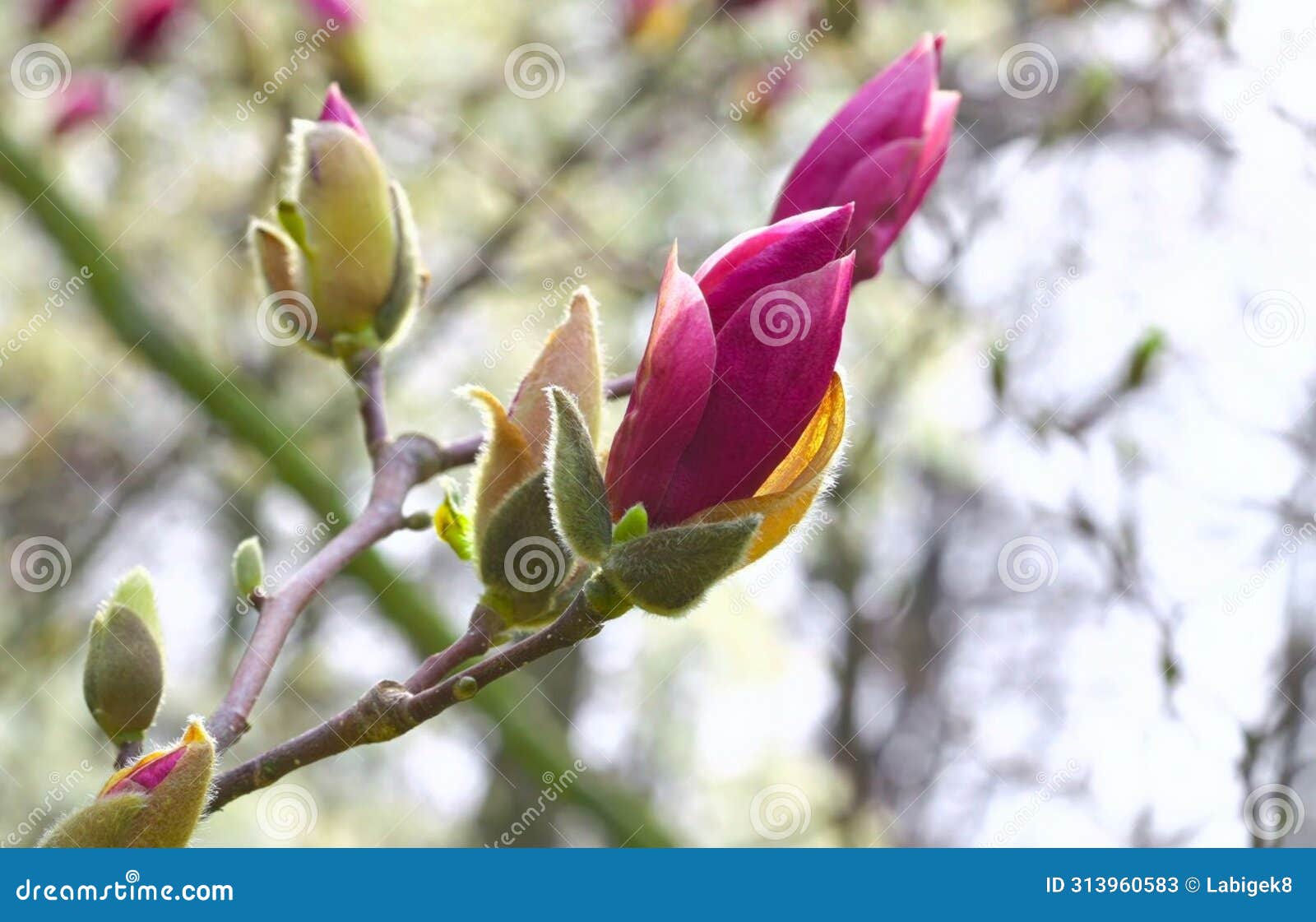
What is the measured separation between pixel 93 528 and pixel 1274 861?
3.69m

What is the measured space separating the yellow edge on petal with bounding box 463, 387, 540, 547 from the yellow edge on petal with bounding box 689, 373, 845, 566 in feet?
0.44

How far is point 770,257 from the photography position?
28.2 inches

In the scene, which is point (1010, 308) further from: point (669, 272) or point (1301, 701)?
point (669, 272)

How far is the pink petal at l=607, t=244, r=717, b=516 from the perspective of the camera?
28.4 inches

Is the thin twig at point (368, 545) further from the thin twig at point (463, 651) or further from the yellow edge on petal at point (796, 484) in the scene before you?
the yellow edge on petal at point (796, 484)

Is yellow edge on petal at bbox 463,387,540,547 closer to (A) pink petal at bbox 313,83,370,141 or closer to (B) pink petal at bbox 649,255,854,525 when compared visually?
(B) pink petal at bbox 649,255,854,525

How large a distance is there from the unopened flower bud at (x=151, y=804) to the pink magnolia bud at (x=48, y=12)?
7.42ft

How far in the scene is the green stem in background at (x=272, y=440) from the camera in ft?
6.54

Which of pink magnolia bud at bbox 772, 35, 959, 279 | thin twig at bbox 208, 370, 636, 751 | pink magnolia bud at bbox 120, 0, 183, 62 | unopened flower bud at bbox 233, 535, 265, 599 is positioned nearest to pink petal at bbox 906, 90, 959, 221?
pink magnolia bud at bbox 772, 35, 959, 279

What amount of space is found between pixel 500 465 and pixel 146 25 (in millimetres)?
2161

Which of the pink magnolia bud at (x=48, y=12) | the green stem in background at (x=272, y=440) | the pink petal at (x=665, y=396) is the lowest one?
the green stem in background at (x=272, y=440)

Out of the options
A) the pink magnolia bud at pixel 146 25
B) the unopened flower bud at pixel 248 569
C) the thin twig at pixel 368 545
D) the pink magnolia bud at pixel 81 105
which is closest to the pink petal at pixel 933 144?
the thin twig at pixel 368 545

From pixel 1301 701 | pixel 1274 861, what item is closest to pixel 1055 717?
pixel 1301 701

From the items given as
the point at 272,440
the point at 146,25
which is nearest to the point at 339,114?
the point at 272,440
